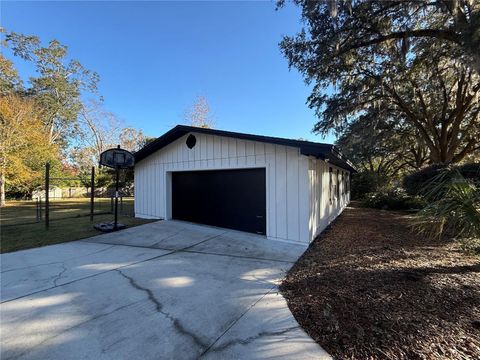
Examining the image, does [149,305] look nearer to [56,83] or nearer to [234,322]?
[234,322]

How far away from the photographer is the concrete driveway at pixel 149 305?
2.27m

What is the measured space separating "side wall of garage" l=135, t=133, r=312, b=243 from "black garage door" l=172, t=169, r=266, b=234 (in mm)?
276

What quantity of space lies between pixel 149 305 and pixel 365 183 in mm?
21004

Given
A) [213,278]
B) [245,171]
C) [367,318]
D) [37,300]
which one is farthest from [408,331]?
[245,171]

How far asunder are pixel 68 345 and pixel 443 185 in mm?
4308

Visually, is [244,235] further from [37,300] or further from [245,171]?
[37,300]

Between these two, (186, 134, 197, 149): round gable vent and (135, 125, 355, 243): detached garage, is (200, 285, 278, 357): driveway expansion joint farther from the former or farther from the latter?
(186, 134, 197, 149): round gable vent

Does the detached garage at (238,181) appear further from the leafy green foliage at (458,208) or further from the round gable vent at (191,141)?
the leafy green foliage at (458,208)

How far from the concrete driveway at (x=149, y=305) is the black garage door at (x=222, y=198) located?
1635mm

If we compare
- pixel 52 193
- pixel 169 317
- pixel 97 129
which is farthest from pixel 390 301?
pixel 97 129

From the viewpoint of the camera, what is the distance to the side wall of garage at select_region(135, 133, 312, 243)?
6.06 meters

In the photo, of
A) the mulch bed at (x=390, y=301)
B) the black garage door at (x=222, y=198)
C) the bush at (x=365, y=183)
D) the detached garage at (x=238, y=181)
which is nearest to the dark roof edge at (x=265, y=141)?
the detached garage at (x=238, y=181)

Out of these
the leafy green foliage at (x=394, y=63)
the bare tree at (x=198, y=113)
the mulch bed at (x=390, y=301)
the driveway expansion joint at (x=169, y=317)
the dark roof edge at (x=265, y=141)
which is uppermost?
the bare tree at (x=198, y=113)

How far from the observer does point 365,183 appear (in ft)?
66.9
